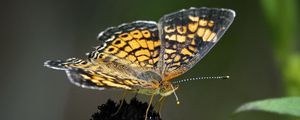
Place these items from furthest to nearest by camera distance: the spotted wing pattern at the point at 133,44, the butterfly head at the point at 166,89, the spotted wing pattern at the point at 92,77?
the spotted wing pattern at the point at 133,44, the butterfly head at the point at 166,89, the spotted wing pattern at the point at 92,77

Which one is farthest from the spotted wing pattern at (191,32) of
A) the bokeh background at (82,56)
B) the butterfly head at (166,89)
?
the bokeh background at (82,56)

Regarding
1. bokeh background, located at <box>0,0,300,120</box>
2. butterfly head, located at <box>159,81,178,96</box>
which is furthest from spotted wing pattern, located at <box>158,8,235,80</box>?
bokeh background, located at <box>0,0,300,120</box>

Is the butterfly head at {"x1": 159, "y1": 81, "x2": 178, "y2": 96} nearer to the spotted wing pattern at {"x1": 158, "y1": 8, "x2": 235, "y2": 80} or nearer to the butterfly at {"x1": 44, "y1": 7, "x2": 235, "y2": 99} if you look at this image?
the butterfly at {"x1": 44, "y1": 7, "x2": 235, "y2": 99}

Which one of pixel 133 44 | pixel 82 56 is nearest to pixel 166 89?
pixel 133 44

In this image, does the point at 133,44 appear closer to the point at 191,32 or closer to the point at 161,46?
the point at 161,46

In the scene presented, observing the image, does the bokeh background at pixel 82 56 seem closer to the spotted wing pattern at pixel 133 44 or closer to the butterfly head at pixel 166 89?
the spotted wing pattern at pixel 133 44

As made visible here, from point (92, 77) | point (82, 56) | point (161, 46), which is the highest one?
point (82, 56)
